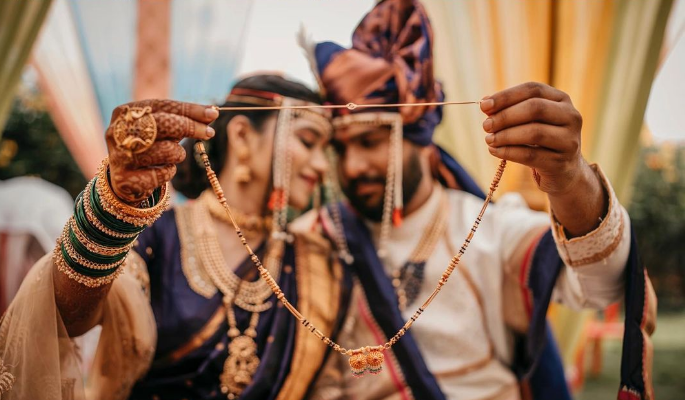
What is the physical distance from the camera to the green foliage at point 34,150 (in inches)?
150

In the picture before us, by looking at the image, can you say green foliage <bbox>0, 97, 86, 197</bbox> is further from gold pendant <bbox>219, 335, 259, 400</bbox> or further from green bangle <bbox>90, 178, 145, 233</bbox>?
green bangle <bbox>90, 178, 145, 233</bbox>

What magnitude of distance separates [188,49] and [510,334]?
5.60 ft

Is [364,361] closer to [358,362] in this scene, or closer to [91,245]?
[358,362]

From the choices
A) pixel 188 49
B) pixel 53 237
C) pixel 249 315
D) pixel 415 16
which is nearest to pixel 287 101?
pixel 415 16

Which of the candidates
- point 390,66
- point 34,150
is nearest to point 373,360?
point 390,66

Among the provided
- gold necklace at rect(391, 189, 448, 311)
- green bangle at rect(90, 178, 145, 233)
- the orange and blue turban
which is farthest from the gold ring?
gold necklace at rect(391, 189, 448, 311)

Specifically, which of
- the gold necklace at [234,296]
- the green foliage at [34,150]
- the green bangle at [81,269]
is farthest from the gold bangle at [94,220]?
the green foliage at [34,150]

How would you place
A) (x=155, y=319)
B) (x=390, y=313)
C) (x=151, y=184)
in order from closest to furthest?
(x=151, y=184)
(x=155, y=319)
(x=390, y=313)

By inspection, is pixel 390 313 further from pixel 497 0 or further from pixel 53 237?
pixel 53 237

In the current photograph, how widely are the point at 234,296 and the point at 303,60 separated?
949 mm

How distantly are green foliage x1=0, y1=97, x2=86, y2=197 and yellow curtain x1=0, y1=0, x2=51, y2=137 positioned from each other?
6.18 feet

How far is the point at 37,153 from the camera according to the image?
3877 millimetres

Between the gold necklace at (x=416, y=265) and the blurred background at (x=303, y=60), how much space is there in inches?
16.5

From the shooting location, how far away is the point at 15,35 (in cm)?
201
